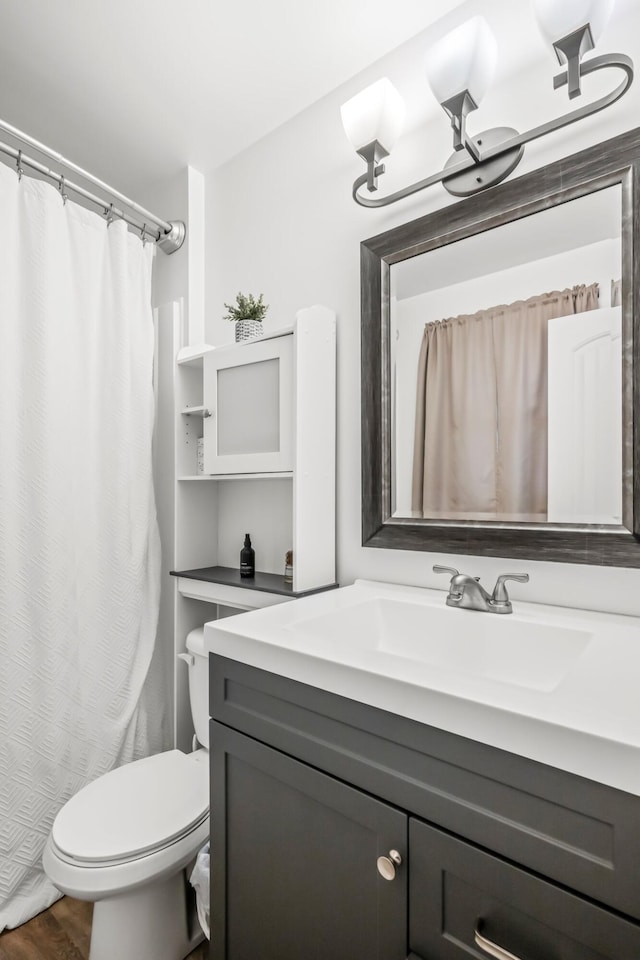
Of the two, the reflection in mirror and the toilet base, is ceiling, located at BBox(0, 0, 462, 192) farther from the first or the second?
the toilet base

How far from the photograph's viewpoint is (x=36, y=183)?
1.51 m

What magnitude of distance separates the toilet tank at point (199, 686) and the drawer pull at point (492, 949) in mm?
1070

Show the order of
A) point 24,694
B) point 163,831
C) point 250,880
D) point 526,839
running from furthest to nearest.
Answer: point 24,694 → point 163,831 → point 250,880 → point 526,839

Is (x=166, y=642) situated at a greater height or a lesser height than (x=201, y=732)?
greater

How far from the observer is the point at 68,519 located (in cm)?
157

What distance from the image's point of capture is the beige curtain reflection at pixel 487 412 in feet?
3.79

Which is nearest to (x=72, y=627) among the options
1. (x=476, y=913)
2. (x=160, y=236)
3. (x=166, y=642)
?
(x=166, y=642)

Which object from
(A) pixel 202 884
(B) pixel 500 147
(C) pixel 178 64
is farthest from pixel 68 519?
(B) pixel 500 147

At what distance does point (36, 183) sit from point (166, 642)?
158 centimetres

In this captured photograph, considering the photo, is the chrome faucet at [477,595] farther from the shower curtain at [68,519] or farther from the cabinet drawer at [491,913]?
the shower curtain at [68,519]

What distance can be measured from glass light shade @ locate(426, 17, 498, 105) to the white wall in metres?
0.14

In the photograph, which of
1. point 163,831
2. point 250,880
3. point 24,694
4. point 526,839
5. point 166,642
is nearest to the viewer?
point 526,839

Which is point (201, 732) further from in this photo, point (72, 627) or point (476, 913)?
point (476, 913)

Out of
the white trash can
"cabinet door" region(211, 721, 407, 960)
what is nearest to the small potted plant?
"cabinet door" region(211, 721, 407, 960)
